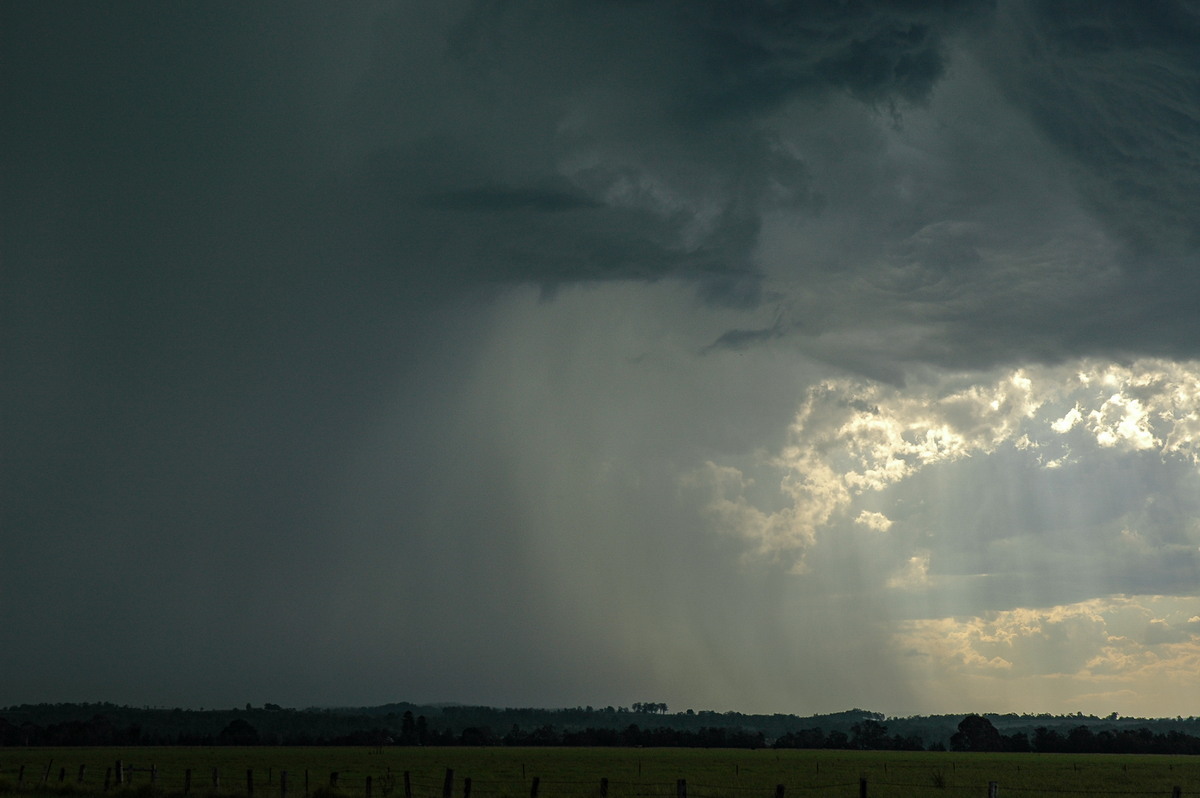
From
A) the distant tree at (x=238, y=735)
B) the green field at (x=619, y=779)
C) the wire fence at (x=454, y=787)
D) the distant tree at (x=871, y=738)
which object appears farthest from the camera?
the distant tree at (x=871, y=738)

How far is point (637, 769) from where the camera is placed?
92.7 metres

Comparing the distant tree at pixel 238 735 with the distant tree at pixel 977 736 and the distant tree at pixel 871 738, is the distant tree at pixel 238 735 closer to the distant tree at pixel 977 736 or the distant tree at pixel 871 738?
the distant tree at pixel 871 738

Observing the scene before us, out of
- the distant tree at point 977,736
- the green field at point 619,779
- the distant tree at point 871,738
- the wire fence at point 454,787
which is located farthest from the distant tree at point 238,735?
the distant tree at point 977,736

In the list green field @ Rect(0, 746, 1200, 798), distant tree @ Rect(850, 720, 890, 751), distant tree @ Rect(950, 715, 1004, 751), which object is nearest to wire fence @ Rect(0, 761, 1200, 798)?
green field @ Rect(0, 746, 1200, 798)

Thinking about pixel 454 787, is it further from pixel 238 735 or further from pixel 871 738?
pixel 871 738

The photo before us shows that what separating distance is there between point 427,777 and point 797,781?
27.6 m

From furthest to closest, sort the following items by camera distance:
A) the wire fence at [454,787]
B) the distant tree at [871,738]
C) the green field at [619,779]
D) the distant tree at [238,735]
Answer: the distant tree at [871,738]
the distant tree at [238,735]
the green field at [619,779]
the wire fence at [454,787]

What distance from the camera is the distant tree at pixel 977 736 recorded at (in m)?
183

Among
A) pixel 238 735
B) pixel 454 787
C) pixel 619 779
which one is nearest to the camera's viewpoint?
pixel 454 787

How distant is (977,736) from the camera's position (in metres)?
184

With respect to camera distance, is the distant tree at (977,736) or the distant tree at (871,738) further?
the distant tree at (871,738)

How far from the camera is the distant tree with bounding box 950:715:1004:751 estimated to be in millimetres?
183250

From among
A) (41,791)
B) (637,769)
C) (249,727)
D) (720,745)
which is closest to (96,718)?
(249,727)

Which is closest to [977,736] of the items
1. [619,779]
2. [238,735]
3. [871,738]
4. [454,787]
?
[871,738]
